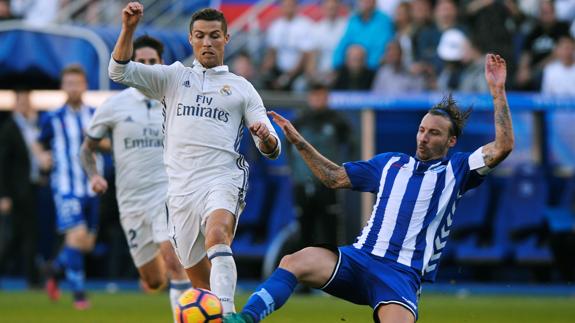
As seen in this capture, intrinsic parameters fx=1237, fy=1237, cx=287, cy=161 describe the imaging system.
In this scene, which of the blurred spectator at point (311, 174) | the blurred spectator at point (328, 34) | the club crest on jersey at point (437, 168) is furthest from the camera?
the blurred spectator at point (328, 34)

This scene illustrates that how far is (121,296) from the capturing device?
1605 centimetres

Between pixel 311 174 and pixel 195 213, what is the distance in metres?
7.08

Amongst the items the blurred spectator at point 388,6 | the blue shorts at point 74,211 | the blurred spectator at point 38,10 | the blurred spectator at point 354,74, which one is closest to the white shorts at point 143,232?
the blue shorts at point 74,211

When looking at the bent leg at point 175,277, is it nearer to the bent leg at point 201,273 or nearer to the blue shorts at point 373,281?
the bent leg at point 201,273

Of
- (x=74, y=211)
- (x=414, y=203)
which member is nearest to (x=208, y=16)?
(x=414, y=203)

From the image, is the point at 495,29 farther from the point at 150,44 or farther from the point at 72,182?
the point at 150,44

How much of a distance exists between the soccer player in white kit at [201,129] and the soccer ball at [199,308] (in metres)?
0.97

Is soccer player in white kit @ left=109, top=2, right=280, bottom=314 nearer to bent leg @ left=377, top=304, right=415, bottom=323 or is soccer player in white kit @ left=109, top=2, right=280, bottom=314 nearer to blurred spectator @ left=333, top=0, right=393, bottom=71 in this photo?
bent leg @ left=377, top=304, right=415, bottom=323

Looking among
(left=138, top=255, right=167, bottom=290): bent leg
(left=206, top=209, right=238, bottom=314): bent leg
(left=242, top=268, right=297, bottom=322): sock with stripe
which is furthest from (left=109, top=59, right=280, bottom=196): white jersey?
(left=138, top=255, right=167, bottom=290): bent leg

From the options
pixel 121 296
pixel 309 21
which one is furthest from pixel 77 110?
pixel 309 21

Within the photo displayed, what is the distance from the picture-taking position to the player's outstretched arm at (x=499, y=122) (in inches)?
322

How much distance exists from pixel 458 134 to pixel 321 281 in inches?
59.6

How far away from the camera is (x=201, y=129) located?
341 inches

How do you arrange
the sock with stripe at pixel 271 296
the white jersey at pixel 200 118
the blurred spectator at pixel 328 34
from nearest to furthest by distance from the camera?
the sock with stripe at pixel 271 296
the white jersey at pixel 200 118
the blurred spectator at pixel 328 34
